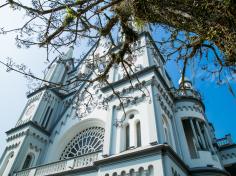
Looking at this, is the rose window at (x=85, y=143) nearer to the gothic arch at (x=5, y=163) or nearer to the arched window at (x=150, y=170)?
the gothic arch at (x=5, y=163)

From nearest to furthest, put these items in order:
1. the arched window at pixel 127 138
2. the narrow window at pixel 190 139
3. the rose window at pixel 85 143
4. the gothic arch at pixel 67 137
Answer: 1. the arched window at pixel 127 138
2. the narrow window at pixel 190 139
3. the rose window at pixel 85 143
4. the gothic arch at pixel 67 137

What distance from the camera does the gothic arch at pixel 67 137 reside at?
49.9 feet

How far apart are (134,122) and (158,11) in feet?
26.1

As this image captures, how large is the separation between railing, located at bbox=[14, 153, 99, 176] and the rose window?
5.52 ft

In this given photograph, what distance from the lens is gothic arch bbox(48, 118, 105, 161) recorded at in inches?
599

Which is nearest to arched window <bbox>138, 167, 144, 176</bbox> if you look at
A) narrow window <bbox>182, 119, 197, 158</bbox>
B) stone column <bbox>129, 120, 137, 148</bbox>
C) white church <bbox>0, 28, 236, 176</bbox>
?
white church <bbox>0, 28, 236, 176</bbox>

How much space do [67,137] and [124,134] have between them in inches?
256

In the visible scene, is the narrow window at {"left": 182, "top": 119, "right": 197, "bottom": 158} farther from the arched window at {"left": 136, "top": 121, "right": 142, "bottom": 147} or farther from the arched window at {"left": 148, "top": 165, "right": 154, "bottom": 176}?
the arched window at {"left": 148, "top": 165, "right": 154, "bottom": 176}

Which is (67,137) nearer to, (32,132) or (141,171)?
(32,132)

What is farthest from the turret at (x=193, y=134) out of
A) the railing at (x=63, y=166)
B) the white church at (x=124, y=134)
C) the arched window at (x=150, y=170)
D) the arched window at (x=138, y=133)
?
the railing at (x=63, y=166)

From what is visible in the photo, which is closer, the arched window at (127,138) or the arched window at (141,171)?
the arched window at (141,171)

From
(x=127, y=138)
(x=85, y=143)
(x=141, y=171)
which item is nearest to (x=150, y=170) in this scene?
(x=141, y=171)

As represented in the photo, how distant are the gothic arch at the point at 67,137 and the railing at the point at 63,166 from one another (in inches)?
76.4

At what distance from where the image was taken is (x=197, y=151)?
11781mm
